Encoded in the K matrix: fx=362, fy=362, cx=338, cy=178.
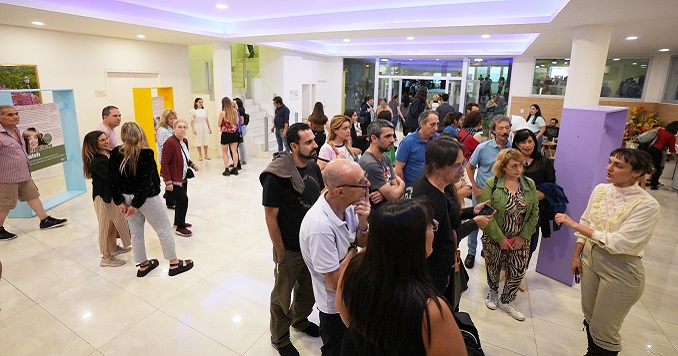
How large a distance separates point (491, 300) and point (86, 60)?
350 inches

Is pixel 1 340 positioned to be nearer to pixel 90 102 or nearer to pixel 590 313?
pixel 590 313

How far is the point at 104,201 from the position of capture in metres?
3.67

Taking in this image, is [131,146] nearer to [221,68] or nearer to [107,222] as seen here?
[107,222]

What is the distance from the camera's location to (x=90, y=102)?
7.92 m

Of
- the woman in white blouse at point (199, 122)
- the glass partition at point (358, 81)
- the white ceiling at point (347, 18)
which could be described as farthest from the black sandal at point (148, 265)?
the glass partition at point (358, 81)

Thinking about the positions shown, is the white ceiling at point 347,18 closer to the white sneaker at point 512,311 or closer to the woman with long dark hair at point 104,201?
the woman with long dark hair at point 104,201

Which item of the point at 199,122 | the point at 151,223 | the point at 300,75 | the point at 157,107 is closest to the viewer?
the point at 151,223

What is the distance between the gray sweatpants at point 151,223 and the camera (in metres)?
3.48

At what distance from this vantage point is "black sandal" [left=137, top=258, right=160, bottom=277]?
372 centimetres

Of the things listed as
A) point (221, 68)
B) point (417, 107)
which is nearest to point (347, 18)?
point (417, 107)

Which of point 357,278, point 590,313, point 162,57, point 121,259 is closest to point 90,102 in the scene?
point 162,57

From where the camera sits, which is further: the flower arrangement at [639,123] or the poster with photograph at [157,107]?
the flower arrangement at [639,123]

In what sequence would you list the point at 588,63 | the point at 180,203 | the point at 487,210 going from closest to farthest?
the point at 487,210
the point at 180,203
the point at 588,63

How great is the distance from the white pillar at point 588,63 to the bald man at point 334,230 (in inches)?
188
